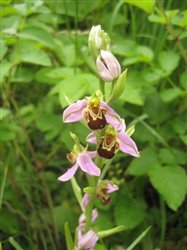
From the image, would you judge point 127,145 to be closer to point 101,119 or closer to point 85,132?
point 101,119

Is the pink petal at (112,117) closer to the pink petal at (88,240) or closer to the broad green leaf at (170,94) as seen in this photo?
the pink petal at (88,240)

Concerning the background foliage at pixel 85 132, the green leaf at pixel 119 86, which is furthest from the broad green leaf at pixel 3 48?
the green leaf at pixel 119 86

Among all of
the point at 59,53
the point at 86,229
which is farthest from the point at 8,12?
the point at 86,229

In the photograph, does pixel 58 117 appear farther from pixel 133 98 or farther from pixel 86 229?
pixel 86 229

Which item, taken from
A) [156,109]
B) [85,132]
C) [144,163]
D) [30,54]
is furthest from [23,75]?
[144,163]

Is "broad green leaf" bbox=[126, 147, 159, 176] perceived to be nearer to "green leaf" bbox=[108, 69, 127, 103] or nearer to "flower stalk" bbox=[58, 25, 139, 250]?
"flower stalk" bbox=[58, 25, 139, 250]
